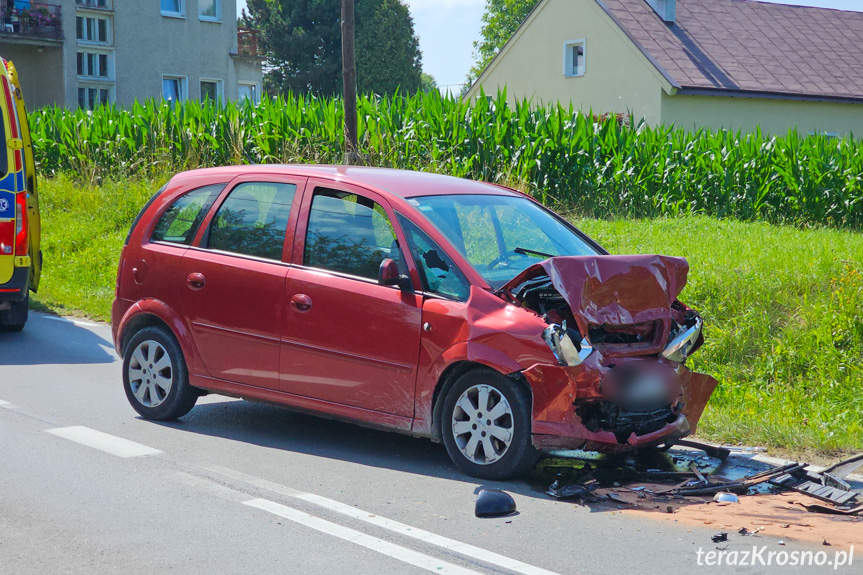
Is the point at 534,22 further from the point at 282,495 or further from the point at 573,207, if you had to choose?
the point at 282,495

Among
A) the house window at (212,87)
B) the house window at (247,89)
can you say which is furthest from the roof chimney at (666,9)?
the house window at (212,87)

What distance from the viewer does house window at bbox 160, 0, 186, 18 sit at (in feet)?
132

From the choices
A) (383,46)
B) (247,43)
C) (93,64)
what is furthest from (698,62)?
(383,46)

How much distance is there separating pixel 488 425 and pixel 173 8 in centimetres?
3843

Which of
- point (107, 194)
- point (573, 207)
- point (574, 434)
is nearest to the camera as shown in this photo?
point (574, 434)

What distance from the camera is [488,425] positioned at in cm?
570

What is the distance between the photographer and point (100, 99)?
130 ft

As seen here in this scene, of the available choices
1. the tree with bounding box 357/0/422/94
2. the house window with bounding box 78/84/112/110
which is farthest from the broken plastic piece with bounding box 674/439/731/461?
the tree with bounding box 357/0/422/94

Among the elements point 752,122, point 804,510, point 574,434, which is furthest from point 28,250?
point 752,122

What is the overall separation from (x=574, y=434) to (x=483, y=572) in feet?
4.45

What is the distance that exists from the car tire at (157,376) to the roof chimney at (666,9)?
104ft

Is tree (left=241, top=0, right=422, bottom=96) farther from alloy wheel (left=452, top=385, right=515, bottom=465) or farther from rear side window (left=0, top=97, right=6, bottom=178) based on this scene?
alloy wheel (left=452, top=385, right=515, bottom=465)

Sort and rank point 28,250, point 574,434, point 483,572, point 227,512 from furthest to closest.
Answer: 1. point 28,250
2. point 574,434
3. point 227,512
4. point 483,572

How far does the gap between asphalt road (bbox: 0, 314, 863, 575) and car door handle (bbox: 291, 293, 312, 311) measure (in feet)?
3.04
